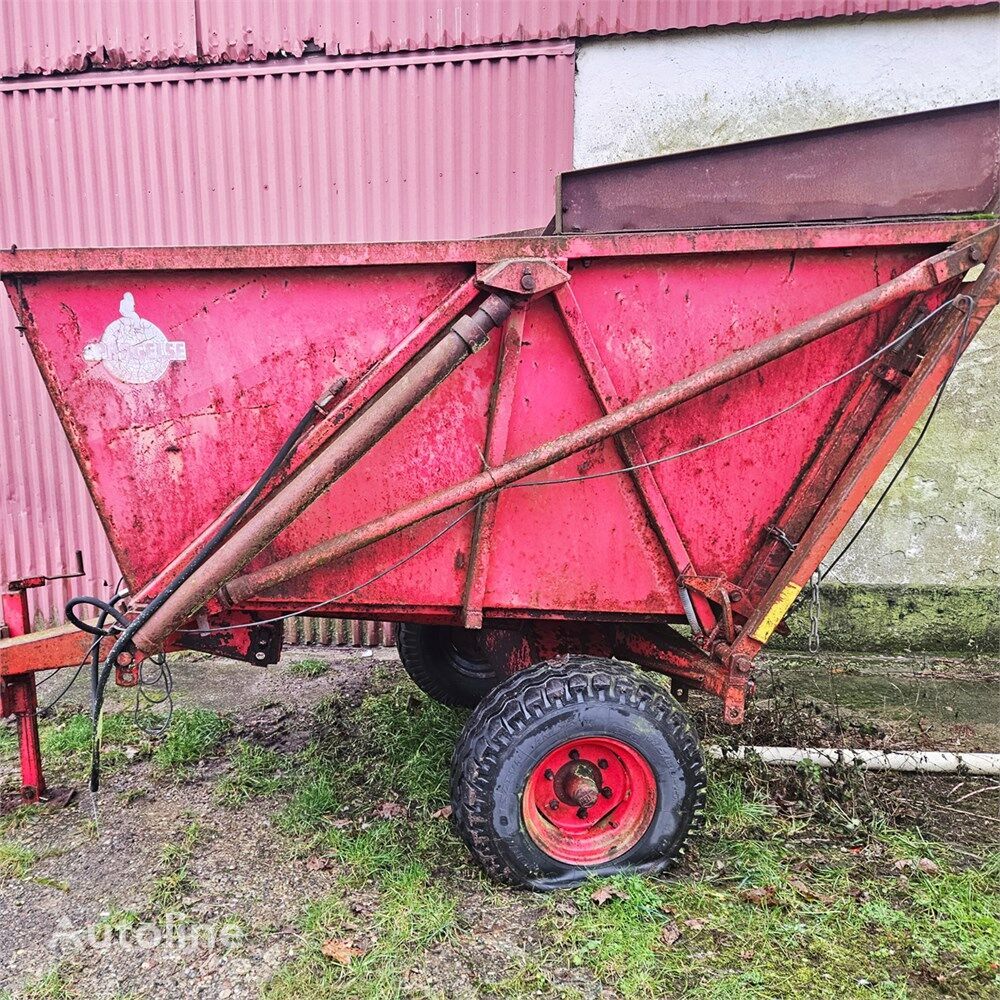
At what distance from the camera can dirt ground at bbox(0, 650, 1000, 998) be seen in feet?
7.45

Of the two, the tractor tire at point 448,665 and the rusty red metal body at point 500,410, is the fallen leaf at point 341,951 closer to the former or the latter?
the rusty red metal body at point 500,410

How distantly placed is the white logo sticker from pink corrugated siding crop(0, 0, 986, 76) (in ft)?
10.7

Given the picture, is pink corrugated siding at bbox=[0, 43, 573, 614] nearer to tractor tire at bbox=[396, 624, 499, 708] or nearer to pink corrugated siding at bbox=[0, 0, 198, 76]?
pink corrugated siding at bbox=[0, 0, 198, 76]

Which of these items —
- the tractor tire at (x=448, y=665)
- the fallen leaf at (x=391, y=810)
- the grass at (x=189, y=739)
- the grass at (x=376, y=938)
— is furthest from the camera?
the tractor tire at (x=448, y=665)

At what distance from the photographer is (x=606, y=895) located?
8.36 feet

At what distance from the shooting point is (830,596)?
5.12 m

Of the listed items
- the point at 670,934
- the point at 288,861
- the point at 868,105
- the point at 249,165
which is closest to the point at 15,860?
the point at 288,861

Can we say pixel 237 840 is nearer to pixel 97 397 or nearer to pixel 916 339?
pixel 97 397

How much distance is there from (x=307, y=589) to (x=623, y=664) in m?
1.22

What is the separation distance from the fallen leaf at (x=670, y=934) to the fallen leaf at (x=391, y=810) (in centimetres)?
119

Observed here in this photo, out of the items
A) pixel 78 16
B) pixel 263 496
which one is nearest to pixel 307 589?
pixel 263 496

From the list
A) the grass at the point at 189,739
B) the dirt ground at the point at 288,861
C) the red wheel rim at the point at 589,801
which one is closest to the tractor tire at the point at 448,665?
the dirt ground at the point at 288,861

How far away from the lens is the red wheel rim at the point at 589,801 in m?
2.66

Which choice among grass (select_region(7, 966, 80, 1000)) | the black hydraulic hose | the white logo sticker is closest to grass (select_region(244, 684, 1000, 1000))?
grass (select_region(7, 966, 80, 1000))
